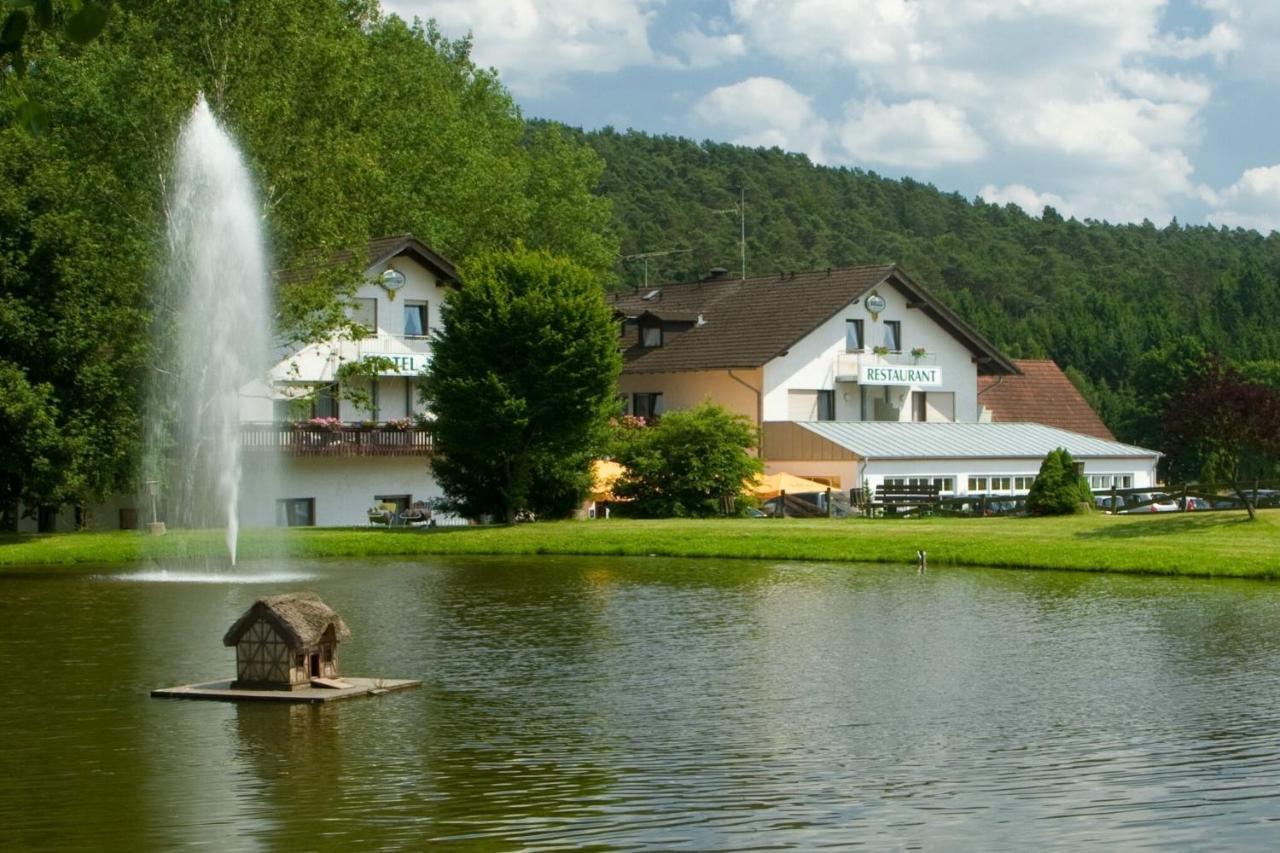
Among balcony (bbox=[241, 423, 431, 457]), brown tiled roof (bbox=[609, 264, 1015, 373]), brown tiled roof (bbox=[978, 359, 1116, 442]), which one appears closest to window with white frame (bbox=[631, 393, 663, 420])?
brown tiled roof (bbox=[609, 264, 1015, 373])

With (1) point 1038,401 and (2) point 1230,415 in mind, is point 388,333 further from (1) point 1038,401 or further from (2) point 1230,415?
(1) point 1038,401

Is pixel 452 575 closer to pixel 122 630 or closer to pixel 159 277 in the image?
pixel 122 630

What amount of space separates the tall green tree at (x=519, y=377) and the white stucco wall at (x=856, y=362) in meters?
17.3

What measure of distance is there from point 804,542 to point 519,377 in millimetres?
11712

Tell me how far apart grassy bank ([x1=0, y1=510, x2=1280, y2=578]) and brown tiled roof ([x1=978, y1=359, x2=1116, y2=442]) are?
3154 cm

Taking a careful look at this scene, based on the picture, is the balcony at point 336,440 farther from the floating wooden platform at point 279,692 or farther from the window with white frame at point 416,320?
the floating wooden platform at point 279,692

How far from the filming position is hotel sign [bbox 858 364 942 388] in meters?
71.6

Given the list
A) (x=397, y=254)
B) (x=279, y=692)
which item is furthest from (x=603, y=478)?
(x=279, y=692)

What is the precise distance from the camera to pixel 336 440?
59.7 m

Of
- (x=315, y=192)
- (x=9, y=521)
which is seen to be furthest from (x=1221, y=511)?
(x=9, y=521)

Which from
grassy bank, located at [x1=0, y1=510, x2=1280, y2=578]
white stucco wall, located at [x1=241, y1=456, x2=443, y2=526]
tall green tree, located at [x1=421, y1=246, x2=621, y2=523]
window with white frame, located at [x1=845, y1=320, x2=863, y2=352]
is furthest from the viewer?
window with white frame, located at [x1=845, y1=320, x2=863, y2=352]

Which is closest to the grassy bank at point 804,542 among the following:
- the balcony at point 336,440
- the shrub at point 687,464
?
the shrub at point 687,464

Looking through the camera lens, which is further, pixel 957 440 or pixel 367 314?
pixel 957 440

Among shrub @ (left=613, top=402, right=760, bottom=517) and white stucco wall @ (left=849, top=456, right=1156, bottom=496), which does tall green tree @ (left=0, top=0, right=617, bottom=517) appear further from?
white stucco wall @ (left=849, top=456, right=1156, bottom=496)
